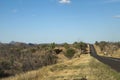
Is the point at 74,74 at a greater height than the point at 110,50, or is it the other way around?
the point at 110,50

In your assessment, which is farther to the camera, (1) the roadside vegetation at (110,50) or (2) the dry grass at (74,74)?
(1) the roadside vegetation at (110,50)

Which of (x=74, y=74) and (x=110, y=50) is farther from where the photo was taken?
(x=110, y=50)

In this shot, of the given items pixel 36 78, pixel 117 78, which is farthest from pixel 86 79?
Result: pixel 36 78

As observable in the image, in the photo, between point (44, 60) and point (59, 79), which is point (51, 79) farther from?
point (44, 60)

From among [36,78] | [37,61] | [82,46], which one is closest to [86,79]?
[36,78]

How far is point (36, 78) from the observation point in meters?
24.8

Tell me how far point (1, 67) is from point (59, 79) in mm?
46832

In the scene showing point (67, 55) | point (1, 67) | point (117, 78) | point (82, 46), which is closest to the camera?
point (117, 78)

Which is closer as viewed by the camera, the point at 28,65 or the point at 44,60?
the point at 28,65

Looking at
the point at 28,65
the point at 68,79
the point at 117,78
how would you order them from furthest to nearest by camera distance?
the point at 28,65
the point at 68,79
the point at 117,78

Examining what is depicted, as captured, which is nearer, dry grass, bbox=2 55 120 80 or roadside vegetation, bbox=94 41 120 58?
dry grass, bbox=2 55 120 80

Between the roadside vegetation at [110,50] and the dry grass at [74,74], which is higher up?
the roadside vegetation at [110,50]

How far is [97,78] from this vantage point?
787 inches

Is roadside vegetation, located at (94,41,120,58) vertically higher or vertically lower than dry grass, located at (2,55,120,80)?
higher
